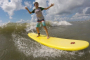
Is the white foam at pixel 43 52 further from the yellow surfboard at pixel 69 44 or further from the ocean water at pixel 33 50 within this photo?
the yellow surfboard at pixel 69 44

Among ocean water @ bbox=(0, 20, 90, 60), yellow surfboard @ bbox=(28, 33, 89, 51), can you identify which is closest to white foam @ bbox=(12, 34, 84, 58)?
ocean water @ bbox=(0, 20, 90, 60)

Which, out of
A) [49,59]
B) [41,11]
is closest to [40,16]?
[41,11]

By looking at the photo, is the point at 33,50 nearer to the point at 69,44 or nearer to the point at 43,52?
the point at 43,52

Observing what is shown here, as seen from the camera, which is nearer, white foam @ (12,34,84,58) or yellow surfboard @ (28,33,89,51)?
yellow surfboard @ (28,33,89,51)

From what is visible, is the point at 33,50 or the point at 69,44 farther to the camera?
the point at 33,50

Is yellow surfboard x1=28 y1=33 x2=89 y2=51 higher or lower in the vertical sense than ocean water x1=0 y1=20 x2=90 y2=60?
higher

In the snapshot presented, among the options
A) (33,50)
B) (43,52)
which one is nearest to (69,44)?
(43,52)

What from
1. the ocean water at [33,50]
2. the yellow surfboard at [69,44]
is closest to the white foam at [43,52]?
the ocean water at [33,50]

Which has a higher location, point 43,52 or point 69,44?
point 69,44

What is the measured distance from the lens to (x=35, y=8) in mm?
4117

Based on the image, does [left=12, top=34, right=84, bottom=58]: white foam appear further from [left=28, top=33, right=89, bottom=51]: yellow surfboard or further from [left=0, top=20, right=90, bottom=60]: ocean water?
[left=28, top=33, right=89, bottom=51]: yellow surfboard

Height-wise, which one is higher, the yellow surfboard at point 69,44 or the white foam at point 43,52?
the yellow surfboard at point 69,44

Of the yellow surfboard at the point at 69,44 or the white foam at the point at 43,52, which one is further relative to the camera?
the white foam at the point at 43,52

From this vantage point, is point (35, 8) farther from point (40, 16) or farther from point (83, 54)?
point (83, 54)
